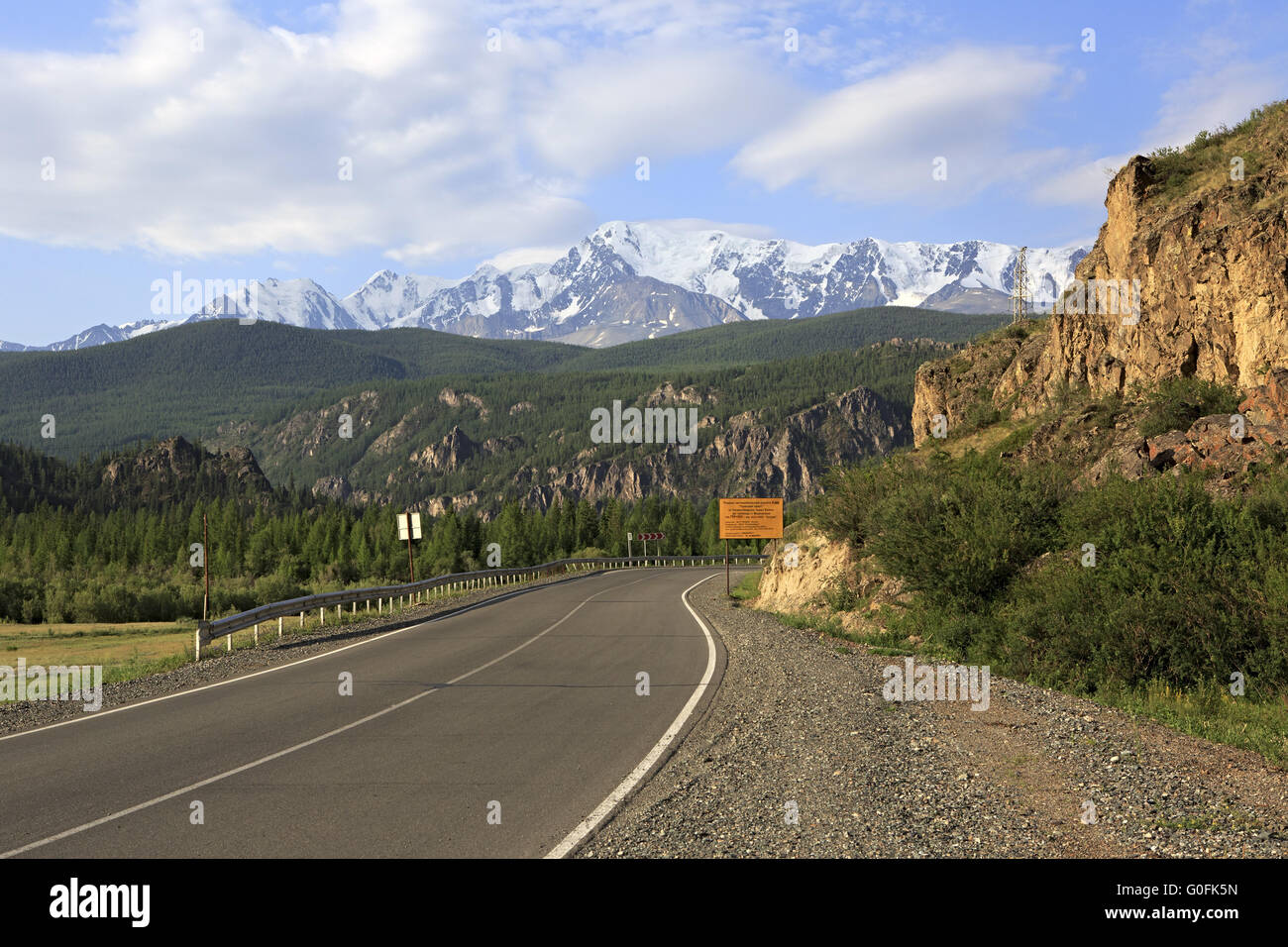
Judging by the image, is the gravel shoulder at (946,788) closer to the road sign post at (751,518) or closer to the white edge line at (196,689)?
the white edge line at (196,689)

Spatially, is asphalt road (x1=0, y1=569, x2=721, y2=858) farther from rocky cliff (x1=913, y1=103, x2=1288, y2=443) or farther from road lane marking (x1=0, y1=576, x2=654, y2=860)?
rocky cliff (x1=913, y1=103, x2=1288, y2=443)

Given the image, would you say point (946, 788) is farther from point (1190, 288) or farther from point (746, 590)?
point (746, 590)

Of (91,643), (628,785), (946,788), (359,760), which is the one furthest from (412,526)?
(946,788)

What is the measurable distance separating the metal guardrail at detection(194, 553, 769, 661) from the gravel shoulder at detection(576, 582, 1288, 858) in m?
13.8

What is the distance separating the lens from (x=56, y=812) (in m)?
7.84

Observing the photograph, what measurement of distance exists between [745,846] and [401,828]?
272cm

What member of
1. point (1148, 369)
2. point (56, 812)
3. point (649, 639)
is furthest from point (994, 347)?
point (56, 812)

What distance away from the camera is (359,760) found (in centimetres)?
969

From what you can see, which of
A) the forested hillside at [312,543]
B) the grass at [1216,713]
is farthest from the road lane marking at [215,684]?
the forested hillside at [312,543]

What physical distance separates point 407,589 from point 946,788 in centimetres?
2992

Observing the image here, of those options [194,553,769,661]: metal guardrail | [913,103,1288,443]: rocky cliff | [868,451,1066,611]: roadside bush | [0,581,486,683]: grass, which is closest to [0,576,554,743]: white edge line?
[0,581,486,683]: grass

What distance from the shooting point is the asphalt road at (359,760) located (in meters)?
6.97

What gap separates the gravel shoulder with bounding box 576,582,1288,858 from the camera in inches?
256

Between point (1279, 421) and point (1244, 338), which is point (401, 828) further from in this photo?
point (1244, 338)
